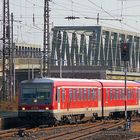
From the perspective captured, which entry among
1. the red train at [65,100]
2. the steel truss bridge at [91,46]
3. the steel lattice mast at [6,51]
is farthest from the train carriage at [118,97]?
the steel truss bridge at [91,46]

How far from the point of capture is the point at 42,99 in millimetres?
35031

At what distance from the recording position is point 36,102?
115 feet

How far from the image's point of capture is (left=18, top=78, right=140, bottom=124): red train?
114 ft

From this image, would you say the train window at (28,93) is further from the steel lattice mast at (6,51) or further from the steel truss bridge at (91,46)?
the steel truss bridge at (91,46)

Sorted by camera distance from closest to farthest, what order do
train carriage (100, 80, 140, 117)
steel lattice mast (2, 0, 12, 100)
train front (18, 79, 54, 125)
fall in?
1. train front (18, 79, 54, 125)
2. train carriage (100, 80, 140, 117)
3. steel lattice mast (2, 0, 12, 100)

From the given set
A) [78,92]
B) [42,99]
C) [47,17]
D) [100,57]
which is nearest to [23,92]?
[42,99]

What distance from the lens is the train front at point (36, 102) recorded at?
114 feet

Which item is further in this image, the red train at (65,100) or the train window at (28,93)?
the train window at (28,93)

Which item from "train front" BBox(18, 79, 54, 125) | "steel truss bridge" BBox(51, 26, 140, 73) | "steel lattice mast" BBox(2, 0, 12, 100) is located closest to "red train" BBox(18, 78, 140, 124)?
"train front" BBox(18, 79, 54, 125)

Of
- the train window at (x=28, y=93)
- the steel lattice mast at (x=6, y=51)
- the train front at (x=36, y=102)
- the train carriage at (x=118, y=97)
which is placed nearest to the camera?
the train front at (x=36, y=102)

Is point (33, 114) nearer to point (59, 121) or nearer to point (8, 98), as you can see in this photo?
point (59, 121)

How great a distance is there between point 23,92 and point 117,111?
412 inches

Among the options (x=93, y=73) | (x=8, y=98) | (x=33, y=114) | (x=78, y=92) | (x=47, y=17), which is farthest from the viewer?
(x=93, y=73)

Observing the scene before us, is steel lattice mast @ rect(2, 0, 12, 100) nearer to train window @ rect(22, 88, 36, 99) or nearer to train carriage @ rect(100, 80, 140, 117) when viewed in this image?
train carriage @ rect(100, 80, 140, 117)
